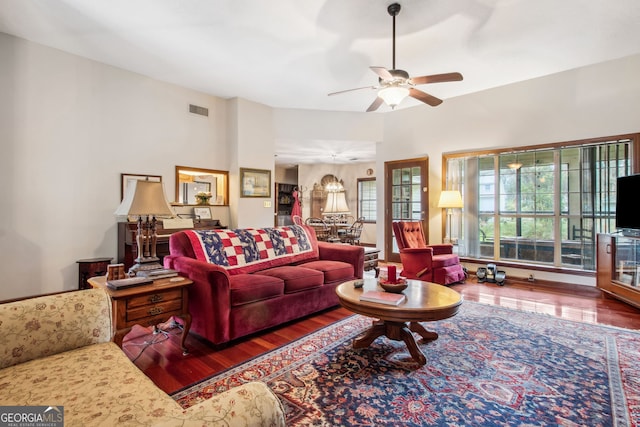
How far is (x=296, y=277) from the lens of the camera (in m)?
3.01

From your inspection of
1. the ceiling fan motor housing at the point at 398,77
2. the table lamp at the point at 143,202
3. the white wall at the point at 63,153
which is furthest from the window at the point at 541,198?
the white wall at the point at 63,153

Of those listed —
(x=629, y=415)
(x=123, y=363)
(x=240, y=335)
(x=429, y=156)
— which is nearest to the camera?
(x=123, y=363)

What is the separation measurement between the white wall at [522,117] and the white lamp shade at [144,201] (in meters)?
4.49

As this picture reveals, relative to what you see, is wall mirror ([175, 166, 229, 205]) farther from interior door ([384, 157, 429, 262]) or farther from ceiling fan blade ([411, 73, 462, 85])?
ceiling fan blade ([411, 73, 462, 85])

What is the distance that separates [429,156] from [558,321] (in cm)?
349

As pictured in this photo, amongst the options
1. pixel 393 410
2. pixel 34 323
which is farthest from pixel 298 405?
pixel 34 323

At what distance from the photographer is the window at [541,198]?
4.23 meters

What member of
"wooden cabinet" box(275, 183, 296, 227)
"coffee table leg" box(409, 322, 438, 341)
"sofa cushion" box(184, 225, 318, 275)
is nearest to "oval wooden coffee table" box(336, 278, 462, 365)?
"coffee table leg" box(409, 322, 438, 341)

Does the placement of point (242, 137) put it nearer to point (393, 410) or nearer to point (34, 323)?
point (34, 323)

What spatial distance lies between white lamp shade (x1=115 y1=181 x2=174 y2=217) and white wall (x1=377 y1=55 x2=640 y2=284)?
4.49 m

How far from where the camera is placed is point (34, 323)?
140 centimetres

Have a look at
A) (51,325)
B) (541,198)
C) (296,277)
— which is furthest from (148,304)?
(541,198)

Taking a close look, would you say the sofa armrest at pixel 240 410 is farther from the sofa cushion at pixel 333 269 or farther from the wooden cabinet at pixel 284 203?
the wooden cabinet at pixel 284 203

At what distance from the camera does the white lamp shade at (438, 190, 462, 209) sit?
199 inches
